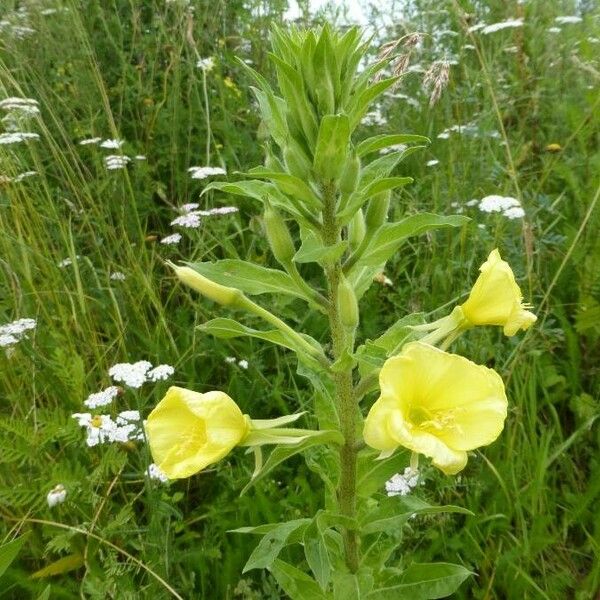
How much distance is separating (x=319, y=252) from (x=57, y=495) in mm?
884

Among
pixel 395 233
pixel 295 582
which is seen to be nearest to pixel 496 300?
pixel 395 233

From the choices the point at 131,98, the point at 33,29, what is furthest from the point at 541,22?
the point at 33,29

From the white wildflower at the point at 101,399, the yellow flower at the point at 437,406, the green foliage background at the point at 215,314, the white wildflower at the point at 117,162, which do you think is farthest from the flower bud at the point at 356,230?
the white wildflower at the point at 117,162

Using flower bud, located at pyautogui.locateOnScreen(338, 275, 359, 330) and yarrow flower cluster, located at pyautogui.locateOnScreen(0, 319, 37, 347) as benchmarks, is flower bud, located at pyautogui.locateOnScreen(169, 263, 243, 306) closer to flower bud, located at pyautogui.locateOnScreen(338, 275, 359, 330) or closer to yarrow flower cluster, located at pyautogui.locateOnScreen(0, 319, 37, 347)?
flower bud, located at pyautogui.locateOnScreen(338, 275, 359, 330)

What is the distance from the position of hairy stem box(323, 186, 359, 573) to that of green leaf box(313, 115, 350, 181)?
0.08 m

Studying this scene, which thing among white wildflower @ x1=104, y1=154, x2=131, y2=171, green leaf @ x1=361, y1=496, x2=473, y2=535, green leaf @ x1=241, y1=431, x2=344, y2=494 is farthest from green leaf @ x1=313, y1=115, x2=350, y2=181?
white wildflower @ x1=104, y1=154, x2=131, y2=171

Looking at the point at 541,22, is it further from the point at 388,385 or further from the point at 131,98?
the point at 388,385

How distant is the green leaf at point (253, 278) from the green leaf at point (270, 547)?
440mm

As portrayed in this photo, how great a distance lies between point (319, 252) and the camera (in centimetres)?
125

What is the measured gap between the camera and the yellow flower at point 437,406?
3.52ft

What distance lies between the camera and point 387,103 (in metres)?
3.61

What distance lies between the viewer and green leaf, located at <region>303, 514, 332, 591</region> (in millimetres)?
1346

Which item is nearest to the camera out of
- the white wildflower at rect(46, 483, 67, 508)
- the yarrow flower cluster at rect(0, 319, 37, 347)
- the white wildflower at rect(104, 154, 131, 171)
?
the white wildflower at rect(46, 483, 67, 508)

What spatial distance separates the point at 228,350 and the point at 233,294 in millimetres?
1087
